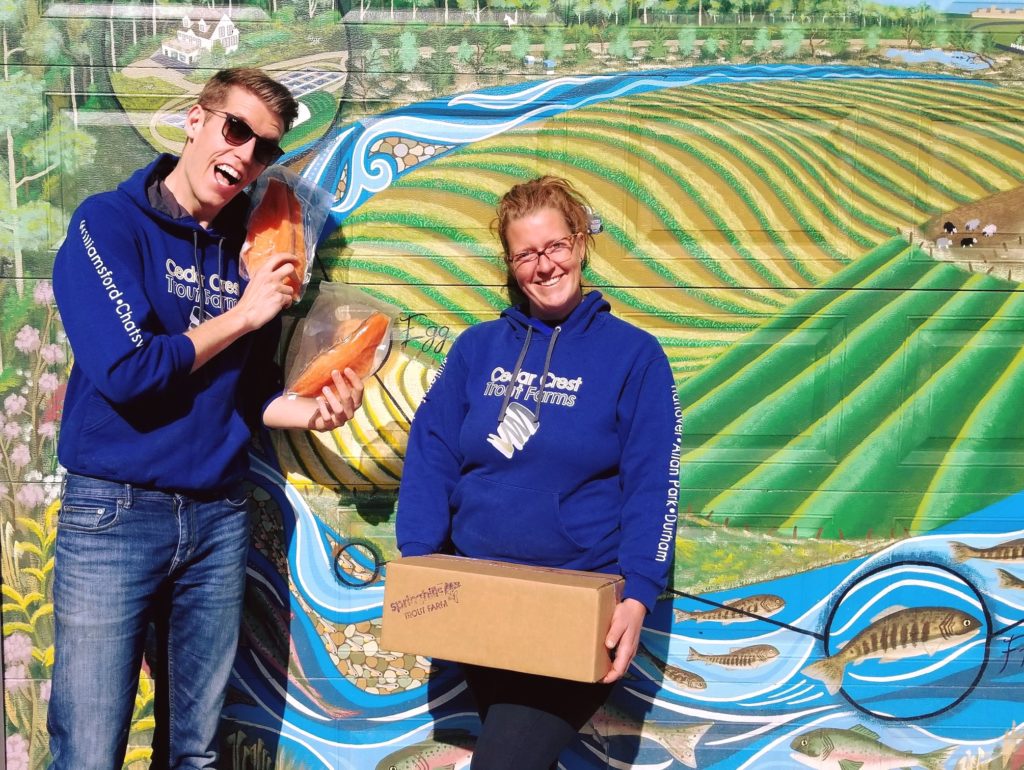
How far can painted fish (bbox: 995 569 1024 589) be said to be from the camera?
300 centimetres

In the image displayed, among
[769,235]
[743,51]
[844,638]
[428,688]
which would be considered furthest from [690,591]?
→ [743,51]

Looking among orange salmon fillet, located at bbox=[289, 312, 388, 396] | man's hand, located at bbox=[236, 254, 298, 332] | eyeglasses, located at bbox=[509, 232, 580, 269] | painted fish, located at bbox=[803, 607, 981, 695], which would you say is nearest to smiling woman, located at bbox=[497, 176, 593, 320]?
eyeglasses, located at bbox=[509, 232, 580, 269]

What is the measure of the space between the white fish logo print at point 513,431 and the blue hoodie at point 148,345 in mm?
A: 700

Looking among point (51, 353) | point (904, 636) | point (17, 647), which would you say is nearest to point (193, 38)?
point (51, 353)

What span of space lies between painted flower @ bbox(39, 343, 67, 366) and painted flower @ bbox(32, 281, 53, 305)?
0.14m

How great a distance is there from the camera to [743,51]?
115 inches

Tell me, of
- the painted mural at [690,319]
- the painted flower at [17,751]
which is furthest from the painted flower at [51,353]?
the painted flower at [17,751]

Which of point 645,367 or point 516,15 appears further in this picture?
point 516,15

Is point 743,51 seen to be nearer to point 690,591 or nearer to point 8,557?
point 690,591

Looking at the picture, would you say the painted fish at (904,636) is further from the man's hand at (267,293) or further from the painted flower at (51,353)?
the painted flower at (51,353)

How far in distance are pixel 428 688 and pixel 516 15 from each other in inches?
85.9

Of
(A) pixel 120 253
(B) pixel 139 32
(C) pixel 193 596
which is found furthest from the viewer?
(B) pixel 139 32

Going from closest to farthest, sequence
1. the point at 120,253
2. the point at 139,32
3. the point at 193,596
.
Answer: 1. the point at 120,253
2. the point at 193,596
3. the point at 139,32

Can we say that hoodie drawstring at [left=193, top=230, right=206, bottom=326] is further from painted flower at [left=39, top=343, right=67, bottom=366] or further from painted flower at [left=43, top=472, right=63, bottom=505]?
painted flower at [left=43, top=472, right=63, bottom=505]
